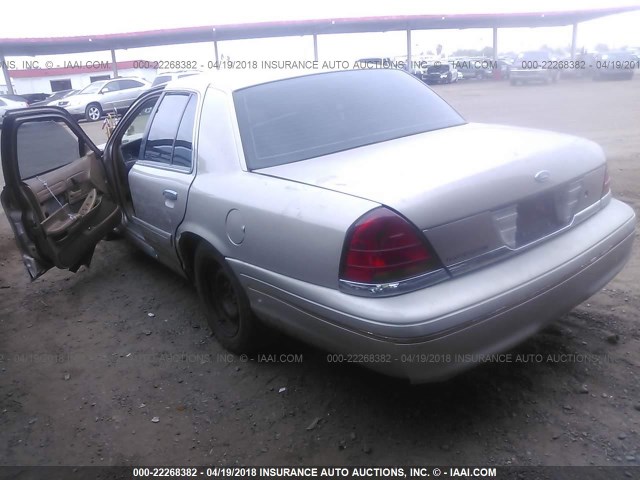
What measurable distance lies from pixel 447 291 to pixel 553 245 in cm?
69

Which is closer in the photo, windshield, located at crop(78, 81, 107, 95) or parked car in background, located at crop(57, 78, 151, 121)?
parked car in background, located at crop(57, 78, 151, 121)

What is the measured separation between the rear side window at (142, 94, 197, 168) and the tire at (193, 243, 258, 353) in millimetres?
635

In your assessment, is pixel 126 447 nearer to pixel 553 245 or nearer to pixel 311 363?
pixel 311 363

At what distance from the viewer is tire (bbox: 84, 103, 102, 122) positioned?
70.6ft

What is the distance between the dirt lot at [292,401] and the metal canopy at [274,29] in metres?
29.7

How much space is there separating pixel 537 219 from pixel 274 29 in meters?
31.8

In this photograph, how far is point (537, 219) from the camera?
2.52 m

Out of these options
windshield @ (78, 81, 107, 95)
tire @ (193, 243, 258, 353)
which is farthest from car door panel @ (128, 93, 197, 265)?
windshield @ (78, 81, 107, 95)

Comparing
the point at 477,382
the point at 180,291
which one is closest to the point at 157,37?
the point at 180,291

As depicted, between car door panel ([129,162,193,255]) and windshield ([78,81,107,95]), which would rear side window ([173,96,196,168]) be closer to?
car door panel ([129,162,193,255])

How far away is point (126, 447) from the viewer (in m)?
2.68

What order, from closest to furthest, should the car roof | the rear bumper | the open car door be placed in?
the rear bumper
the car roof
the open car door

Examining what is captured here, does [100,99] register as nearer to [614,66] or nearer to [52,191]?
[52,191]

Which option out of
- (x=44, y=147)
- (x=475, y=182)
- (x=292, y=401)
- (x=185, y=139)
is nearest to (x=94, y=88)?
(x=44, y=147)
